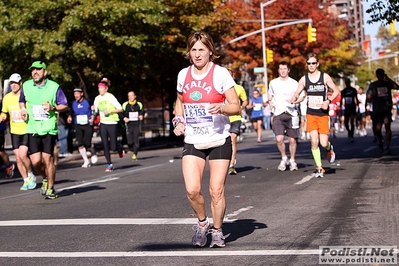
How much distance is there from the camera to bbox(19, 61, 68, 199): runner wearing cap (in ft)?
41.5

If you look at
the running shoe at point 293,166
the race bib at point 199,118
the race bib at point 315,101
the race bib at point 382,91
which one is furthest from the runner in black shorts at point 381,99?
the race bib at point 199,118

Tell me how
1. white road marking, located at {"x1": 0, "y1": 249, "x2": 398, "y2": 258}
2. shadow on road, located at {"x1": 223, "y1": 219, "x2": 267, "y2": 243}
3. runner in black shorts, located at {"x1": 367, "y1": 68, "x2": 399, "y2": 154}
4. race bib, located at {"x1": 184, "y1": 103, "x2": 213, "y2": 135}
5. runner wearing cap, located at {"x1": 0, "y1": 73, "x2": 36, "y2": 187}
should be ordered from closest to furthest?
1. white road marking, located at {"x1": 0, "y1": 249, "x2": 398, "y2": 258}
2. race bib, located at {"x1": 184, "y1": 103, "x2": 213, "y2": 135}
3. shadow on road, located at {"x1": 223, "y1": 219, "x2": 267, "y2": 243}
4. runner wearing cap, located at {"x1": 0, "y1": 73, "x2": 36, "y2": 187}
5. runner in black shorts, located at {"x1": 367, "y1": 68, "x2": 399, "y2": 154}

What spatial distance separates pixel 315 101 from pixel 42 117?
15.7 ft

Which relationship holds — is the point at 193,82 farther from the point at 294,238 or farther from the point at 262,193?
the point at 262,193

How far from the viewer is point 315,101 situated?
580 inches

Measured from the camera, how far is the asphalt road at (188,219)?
7539 mm

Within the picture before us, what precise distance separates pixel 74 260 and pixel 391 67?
123m

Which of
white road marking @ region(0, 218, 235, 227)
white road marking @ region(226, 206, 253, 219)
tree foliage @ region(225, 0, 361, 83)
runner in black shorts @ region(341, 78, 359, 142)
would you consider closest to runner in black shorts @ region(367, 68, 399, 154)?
runner in black shorts @ region(341, 78, 359, 142)

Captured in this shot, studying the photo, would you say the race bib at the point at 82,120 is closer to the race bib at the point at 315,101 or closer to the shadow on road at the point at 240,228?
the race bib at the point at 315,101

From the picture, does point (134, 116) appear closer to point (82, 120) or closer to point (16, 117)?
point (82, 120)

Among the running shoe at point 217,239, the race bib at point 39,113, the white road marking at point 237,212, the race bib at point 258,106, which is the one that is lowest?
the white road marking at point 237,212

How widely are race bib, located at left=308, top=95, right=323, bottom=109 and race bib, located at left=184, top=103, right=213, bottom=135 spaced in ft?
23.5

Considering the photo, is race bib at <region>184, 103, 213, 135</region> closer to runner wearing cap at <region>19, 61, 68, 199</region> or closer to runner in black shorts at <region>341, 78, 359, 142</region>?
runner wearing cap at <region>19, 61, 68, 199</region>

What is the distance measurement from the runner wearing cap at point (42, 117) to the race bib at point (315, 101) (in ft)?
14.5
